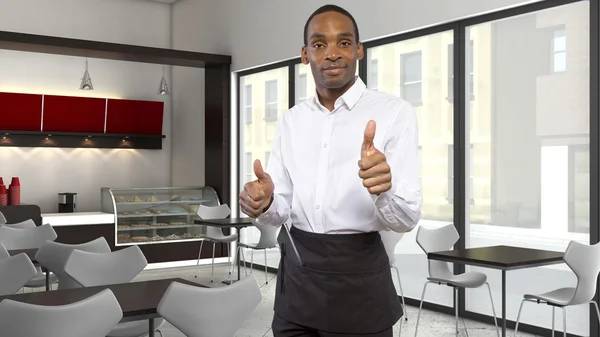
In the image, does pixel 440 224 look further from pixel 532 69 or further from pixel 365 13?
pixel 365 13

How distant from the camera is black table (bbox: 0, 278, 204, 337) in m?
2.77

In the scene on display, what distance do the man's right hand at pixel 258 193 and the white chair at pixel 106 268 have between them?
2098 mm

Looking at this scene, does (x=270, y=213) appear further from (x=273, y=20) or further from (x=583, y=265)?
(x=273, y=20)

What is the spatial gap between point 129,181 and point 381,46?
4975mm

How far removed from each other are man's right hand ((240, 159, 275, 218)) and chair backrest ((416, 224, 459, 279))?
3.69m

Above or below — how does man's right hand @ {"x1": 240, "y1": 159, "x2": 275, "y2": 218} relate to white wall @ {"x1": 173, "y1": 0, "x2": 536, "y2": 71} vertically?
below

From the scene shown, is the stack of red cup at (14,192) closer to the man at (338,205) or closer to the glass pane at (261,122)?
the glass pane at (261,122)

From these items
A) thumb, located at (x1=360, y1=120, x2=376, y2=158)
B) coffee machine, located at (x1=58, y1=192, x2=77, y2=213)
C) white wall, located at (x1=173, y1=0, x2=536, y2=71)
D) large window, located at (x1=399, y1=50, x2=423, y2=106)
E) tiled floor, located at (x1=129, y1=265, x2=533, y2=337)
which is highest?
white wall, located at (x1=173, y1=0, x2=536, y2=71)

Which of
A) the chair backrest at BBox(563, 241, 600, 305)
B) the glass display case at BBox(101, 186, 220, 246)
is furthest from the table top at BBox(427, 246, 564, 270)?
the glass display case at BBox(101, 186, 220, 246)

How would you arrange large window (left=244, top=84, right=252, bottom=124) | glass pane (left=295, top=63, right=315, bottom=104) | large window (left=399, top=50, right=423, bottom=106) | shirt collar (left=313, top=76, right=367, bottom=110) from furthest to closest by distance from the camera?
large window (left=244, top=84, right=252, bottom=124)
glass pane (left=295, top=63, right=315, bottom=104)
large window (left=399, top=50, right=423, bottom=106)
shirt collar (left=313, top=76, right=367, bottom=110)

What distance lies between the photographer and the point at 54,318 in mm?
2461

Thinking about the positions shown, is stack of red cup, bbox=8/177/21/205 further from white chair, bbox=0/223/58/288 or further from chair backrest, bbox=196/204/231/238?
white chair, bbox=0/223/58/288

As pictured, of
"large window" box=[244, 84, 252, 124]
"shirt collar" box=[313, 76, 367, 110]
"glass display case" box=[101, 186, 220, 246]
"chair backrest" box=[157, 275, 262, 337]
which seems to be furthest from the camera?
"large window" box=[244, 84, 252, 124]

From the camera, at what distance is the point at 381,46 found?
274 inches
